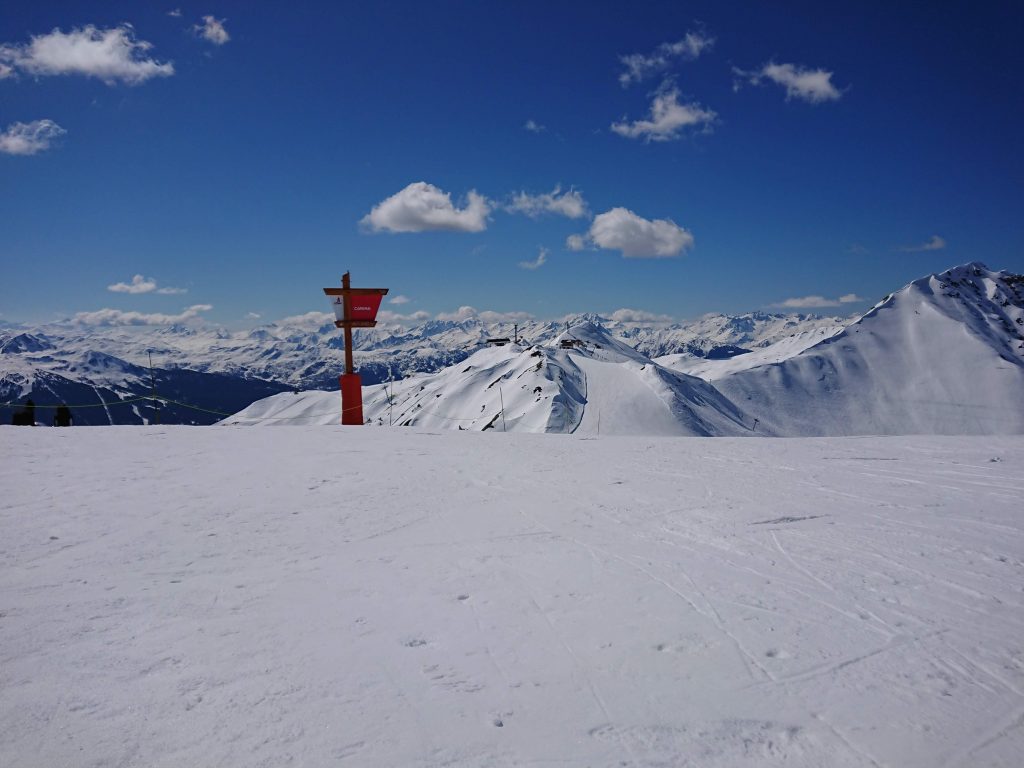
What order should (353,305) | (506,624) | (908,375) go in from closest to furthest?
(506,624) < (353,305) < (908,375)

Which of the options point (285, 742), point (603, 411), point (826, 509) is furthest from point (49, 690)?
point (603, 411)

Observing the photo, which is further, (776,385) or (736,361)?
(736,361)

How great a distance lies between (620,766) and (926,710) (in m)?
1.98

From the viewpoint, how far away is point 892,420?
379 feet

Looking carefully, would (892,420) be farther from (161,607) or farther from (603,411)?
(161,607)

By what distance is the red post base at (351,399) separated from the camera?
2042 cm

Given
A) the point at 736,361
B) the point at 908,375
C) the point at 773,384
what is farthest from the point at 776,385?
the point at 908,375

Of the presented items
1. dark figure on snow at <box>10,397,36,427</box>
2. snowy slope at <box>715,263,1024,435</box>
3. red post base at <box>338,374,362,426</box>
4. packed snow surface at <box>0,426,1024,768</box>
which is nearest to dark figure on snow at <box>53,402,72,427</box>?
dark figure on snow at <box>10,397,36,427</box>

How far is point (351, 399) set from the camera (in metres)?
20.6

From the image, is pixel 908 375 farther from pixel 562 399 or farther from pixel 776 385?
pixel 562 399

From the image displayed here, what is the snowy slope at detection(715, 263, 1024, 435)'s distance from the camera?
111 metres

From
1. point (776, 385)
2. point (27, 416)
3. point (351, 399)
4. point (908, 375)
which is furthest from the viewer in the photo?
point (908, 375)

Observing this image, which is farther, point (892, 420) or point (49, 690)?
point (892, 420)

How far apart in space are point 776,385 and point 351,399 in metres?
117
